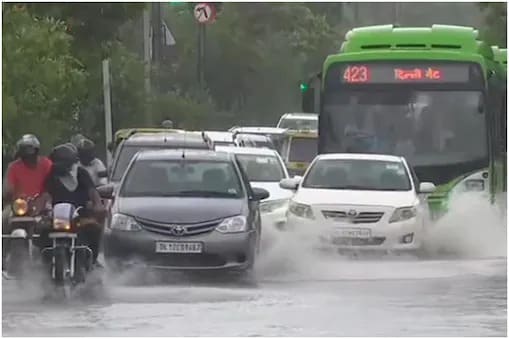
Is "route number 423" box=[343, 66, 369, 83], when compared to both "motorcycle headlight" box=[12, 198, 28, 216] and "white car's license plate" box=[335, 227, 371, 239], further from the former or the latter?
"motorcycle headlight" box=[12, 198, 28, 216]

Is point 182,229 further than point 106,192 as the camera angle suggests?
No

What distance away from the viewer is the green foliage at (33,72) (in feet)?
72.9

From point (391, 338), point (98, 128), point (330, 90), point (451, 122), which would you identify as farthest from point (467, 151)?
point (98, 128)

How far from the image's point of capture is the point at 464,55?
982 inches

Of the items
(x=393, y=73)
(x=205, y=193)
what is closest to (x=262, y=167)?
(x=393, y=73)

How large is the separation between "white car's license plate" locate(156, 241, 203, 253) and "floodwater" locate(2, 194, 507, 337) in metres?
0.39

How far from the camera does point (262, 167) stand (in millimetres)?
25797

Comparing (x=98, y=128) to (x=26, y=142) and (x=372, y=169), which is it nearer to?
(x=372, y=169)

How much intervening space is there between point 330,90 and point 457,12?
9255 cm

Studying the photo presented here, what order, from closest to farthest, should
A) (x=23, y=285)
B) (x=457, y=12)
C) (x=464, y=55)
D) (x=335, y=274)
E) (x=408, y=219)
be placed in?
(x=23, y=285)
(x=335, y=274)
(x=408, y=219)
(x=464, y=55)
(x=457, y=12)

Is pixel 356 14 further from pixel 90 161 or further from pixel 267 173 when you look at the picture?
pixel 90 161

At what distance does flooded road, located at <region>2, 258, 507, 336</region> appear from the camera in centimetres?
1378

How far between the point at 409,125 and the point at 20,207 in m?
9.71

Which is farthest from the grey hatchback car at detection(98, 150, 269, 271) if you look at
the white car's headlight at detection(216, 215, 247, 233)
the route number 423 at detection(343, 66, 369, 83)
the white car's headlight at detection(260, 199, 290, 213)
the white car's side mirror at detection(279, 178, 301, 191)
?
the route number 423 at detection(343, 66, 369, 83)
